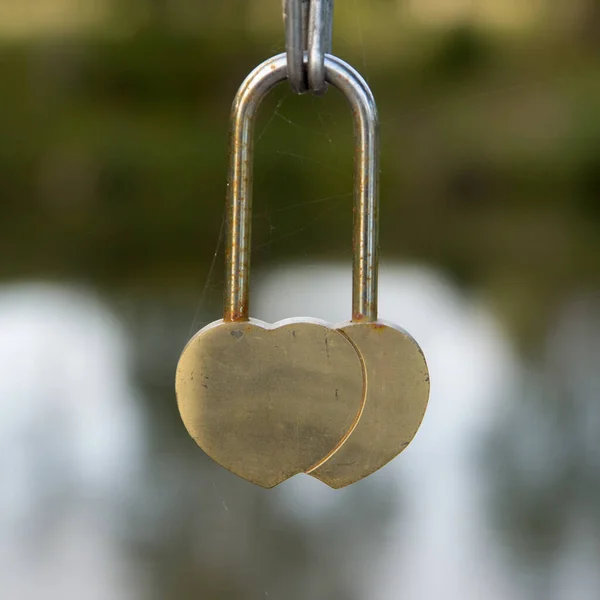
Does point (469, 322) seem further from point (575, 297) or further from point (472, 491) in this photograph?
point (472, 491)

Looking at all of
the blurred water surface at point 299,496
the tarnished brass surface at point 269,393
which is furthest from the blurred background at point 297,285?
the tarnished brass surface at point 269,393

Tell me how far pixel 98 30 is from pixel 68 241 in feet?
4.48

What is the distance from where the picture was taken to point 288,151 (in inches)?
218

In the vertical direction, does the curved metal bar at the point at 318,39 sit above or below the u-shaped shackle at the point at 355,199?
above

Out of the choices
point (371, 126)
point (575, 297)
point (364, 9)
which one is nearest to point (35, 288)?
point (364, 9)

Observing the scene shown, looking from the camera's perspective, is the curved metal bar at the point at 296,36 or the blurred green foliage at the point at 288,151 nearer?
the curved metal bar at the point at 296,36

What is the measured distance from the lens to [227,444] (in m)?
0.43

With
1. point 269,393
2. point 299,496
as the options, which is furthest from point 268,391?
point 299,496

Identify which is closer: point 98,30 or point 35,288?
point 35,288

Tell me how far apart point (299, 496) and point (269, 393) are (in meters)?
1.71

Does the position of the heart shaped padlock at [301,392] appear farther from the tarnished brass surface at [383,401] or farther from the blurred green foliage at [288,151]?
the blurred green foliage at [288,151]

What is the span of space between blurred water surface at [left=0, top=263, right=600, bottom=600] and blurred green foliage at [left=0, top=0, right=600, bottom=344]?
131 cm

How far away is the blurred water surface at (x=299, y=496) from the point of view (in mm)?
1660

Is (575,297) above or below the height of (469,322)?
above
